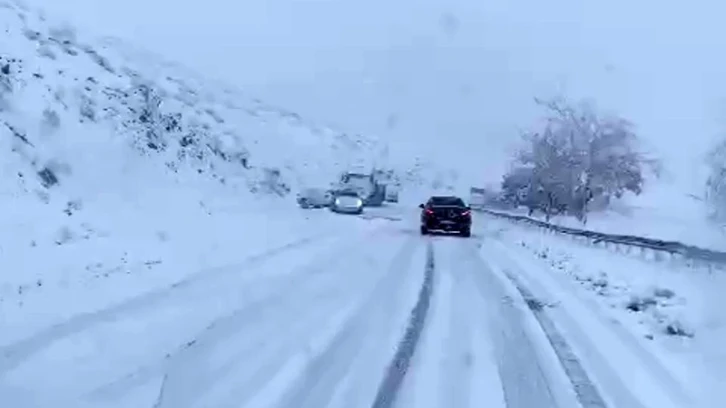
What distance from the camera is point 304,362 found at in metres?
10.6

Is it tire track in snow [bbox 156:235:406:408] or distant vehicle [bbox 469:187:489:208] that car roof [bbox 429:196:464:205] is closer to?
tire track in snow [bbox 156:235:406:408]

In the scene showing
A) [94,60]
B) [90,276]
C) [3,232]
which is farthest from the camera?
[94,60]

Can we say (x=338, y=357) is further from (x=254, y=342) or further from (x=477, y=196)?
(x=477, y=196)

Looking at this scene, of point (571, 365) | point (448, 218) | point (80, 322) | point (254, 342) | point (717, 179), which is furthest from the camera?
point (717, 179)

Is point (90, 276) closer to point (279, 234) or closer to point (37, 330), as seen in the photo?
point (37, 330)

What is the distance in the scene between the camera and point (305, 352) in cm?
1129

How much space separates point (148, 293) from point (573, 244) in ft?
81.1

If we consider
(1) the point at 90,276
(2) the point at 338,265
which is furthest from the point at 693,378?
(2) the point at 338,265

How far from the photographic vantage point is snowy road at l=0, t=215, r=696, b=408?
8945mm

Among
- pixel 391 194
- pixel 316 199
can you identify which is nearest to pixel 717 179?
pixel 316 199

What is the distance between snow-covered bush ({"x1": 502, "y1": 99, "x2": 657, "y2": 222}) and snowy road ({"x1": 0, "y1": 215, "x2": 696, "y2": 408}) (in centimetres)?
5253

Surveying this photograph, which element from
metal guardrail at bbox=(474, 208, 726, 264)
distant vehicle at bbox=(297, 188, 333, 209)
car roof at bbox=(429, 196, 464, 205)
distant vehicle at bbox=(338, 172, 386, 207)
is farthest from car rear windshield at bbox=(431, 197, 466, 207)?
distant vehicle at bbox=(338, 172, 386, 207)

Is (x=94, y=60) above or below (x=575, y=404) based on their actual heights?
above

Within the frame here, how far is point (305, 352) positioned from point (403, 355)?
1019 millimetres
